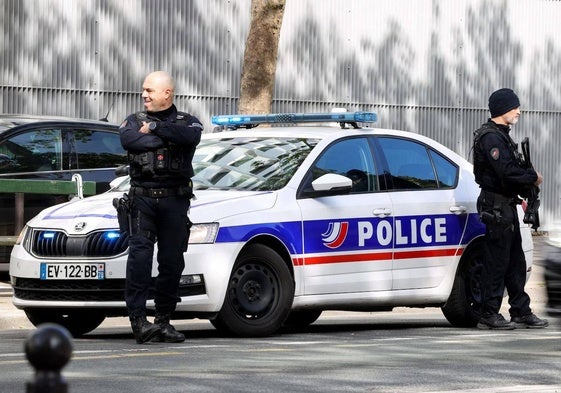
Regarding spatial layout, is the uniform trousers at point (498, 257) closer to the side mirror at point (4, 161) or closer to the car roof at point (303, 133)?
the car roof at point (303, 133)

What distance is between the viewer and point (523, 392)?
658cm

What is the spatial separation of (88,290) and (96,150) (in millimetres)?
5351

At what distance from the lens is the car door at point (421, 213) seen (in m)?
11.0

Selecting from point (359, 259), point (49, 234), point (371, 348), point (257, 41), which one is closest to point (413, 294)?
point (359, 259)

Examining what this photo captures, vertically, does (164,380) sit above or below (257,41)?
below

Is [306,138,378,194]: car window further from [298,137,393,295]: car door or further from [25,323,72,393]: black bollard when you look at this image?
[25,323,72,393]: black bollard

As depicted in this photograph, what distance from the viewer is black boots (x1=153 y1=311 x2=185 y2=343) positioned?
9.36 metres

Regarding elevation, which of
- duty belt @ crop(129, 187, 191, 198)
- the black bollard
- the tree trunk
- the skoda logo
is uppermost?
the tree trunk

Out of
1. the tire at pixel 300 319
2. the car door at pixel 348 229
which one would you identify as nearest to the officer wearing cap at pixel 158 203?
the car door at pixel 348 229

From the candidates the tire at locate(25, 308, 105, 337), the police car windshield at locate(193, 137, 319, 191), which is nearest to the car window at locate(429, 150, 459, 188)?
the police car windshield at locate(193, 137, 319, 191)

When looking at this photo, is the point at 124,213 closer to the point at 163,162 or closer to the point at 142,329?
the point at 163,162

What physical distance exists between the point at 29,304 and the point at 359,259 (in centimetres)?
237

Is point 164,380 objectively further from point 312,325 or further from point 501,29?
point 501,29

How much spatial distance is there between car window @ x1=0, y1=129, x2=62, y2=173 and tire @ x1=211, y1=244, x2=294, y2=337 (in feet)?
16.3
